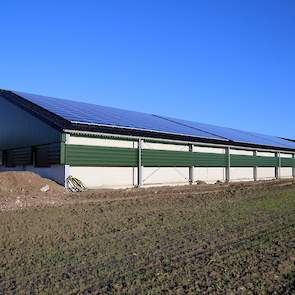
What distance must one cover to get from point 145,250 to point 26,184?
466 inches

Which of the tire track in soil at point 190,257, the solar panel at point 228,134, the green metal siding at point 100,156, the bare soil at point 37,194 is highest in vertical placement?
A: the solar panel at point 228,134

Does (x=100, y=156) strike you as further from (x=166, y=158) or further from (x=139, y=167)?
(x=166, y=158)

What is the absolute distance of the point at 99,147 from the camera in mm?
20219

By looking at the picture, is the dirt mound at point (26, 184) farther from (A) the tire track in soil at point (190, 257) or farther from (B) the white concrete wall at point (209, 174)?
(B) the white concrete wall at point (209, 174)

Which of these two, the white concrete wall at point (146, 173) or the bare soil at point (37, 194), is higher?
the white concrete wall at point (146, 173)

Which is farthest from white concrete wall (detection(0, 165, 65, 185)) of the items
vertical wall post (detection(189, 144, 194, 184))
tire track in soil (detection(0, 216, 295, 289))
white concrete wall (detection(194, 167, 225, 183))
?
tire track in soil (detection(0, 216, 295, 289))

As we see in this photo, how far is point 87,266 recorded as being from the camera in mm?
6094

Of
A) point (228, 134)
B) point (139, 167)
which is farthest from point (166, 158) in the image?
point (228, 134)

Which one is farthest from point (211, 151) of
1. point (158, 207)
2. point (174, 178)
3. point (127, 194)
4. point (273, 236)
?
point (273, 236)

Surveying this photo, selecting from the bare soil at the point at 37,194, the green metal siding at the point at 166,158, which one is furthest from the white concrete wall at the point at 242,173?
the bare soil at the point at 37,194

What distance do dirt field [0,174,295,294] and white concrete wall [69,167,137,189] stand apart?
20.9ft

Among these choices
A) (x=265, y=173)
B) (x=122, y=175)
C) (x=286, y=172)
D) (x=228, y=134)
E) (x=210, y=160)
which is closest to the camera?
(x=122, y=175)

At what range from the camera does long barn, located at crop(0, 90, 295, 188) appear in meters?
19.6

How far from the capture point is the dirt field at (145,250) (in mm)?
5238
